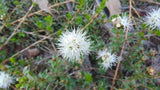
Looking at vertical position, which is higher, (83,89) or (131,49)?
(131,49)

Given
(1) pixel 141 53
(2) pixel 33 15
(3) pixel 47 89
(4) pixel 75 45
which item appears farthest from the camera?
(2) pixel 33 15

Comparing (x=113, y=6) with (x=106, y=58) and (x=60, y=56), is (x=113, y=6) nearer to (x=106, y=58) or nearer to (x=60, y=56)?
(x=106, y=58)

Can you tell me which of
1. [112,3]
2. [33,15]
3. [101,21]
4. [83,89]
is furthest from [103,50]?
[33,15]

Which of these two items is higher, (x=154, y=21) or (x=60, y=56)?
(x=154, y=21)

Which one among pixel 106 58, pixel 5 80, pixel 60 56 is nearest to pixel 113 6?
pixel 106 58

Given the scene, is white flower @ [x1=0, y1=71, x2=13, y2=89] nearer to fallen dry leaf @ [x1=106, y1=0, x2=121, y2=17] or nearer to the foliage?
the foliage

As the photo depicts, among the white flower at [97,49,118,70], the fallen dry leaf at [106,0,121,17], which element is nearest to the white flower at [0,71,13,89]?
the white flower at [97,49,118,70]

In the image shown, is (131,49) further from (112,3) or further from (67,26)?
(67,26)

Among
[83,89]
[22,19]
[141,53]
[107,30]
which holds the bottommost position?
[83,89]
